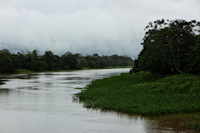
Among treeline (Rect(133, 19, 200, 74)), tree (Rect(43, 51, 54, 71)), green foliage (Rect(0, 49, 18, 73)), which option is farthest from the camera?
tree (Rect(43, 51, 54, 71))

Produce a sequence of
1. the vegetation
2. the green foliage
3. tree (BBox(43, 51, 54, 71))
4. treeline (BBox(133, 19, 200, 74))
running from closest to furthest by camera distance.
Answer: the vegetation → treeline (BBox(133, 19, 200, 74)) → the green foliage → tree (BBox(43, 51, 54, 71))

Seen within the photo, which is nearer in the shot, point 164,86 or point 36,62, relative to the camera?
point 164,86

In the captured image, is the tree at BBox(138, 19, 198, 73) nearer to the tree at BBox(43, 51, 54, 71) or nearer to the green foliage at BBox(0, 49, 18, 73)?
the green foliage at BBox(0, 49, 18, 73)

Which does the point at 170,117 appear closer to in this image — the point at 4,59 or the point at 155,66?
the point at 155,66

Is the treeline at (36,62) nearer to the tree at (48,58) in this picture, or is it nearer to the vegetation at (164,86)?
the tree at (48,58)

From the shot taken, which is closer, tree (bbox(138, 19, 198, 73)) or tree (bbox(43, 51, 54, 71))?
tree (bbox(138, 19, 198, 73))

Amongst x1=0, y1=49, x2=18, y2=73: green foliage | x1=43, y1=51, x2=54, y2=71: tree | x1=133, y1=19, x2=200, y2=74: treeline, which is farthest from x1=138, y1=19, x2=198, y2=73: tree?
x1=43, y1=51, x2=54, y2=71: tree

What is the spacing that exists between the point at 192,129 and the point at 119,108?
5.38 metres

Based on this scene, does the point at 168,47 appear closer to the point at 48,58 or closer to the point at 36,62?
the point at 36,62

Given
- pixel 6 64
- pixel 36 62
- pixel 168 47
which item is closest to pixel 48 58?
pixel 36 62

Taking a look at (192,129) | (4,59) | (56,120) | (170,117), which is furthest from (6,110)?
(4,59)

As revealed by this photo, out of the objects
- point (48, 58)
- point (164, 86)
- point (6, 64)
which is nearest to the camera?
point (164, 86)

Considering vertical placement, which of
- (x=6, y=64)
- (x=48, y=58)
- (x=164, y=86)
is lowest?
(x=164, y=86)

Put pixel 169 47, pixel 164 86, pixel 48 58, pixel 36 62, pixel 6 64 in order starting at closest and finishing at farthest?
pixel 164 86
pixel 169 47
pixel 6 64
pixel 36 62
pixel 48 58
